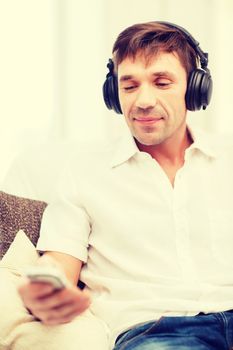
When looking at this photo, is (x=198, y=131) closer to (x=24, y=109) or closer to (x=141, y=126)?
(x=141, y=126)

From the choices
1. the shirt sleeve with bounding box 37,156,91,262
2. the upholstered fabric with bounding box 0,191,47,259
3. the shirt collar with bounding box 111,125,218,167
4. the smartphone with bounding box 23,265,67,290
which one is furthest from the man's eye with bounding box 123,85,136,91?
the smartphone with bounding box 23,265,67,290

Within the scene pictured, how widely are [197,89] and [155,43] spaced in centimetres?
16

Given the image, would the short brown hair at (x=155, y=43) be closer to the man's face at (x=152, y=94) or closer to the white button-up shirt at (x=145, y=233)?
the man's face at (x=152, y=94)

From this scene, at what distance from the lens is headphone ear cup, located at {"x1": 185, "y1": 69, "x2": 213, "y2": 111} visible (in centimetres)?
128

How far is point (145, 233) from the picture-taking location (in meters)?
1.23

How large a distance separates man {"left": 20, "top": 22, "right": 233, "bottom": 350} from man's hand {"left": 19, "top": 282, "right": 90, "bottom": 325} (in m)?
0.36

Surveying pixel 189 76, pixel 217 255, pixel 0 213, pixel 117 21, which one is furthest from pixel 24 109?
pixel 217 255

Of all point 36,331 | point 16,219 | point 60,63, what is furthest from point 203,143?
point 60,63

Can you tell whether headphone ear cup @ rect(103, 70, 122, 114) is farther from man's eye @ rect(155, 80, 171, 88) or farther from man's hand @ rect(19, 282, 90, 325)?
man's hand @ rect(19, 282, 90, 325)

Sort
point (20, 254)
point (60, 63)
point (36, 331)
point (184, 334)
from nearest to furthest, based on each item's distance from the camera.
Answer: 1. point (36, 331)
2. point (184, 334)
3. point (20, 254)
4. point (60, 63)

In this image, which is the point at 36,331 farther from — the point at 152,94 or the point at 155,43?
the point at 155,43

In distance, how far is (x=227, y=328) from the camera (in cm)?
113

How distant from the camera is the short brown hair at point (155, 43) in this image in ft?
4.18

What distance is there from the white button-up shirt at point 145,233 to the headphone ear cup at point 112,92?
12cm
